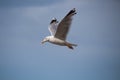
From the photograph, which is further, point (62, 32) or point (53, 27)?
point (53, 27)

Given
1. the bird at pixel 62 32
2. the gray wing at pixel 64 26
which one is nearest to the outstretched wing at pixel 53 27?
the bird at pixel 62 32

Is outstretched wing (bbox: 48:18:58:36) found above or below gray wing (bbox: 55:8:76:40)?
above

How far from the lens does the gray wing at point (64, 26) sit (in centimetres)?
304

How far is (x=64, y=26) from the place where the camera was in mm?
3094

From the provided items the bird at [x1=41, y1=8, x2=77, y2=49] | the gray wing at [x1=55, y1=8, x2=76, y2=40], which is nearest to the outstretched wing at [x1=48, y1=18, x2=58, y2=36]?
the bird at [x1=41, y1=8, x2=77, y2=49]

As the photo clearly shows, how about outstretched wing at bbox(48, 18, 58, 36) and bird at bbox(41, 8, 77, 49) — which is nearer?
bird at bbox(41, 8, 77, 49)

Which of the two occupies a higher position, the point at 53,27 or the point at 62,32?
the point at 53,27

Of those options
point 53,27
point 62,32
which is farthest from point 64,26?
point 53,27

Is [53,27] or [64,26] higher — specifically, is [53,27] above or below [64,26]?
above

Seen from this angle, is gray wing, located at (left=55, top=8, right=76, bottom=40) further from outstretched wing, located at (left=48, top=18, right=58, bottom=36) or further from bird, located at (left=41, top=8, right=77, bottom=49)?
outstretched wing, located at (left=48, top=18, right=58, bottom=36)

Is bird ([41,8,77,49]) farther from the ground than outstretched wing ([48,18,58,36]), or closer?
closer

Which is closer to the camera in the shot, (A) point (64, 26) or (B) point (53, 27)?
(A) point (64, 26)

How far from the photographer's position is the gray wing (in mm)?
3039

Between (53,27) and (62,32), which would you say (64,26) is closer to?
(62,32)
